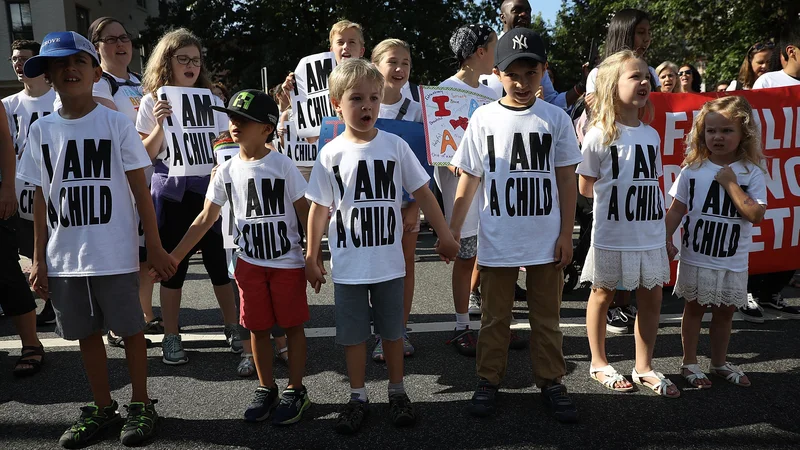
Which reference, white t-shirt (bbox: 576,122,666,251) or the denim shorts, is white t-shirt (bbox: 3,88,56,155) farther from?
white t-shirt (bbox: 576,122,666,251)

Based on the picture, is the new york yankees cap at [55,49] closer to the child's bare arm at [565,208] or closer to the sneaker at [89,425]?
the sneaker at [89,425]

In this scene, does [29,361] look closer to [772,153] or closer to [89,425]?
[89,425]

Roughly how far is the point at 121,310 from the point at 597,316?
2.61m

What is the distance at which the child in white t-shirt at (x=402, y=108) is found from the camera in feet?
13.4

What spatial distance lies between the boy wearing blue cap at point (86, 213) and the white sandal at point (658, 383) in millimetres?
2700

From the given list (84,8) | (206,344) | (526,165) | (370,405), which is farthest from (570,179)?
(84,8)

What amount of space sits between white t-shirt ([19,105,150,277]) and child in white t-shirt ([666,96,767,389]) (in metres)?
3.04

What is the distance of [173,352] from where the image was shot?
426 cm

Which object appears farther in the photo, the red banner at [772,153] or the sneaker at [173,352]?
the red banner at [772,153]

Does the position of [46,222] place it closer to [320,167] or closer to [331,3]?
[320,167]

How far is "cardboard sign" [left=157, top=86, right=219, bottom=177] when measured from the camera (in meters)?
4.17

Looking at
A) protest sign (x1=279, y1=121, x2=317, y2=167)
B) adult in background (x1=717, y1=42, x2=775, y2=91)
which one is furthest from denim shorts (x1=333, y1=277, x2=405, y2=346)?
adult in background (x1=717, y1=42, x2=775, y2=91)

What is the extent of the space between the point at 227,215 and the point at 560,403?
220cm

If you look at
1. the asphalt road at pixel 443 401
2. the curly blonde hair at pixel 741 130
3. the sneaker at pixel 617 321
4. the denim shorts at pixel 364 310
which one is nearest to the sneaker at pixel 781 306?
the asphalt road at pixel 443 401
